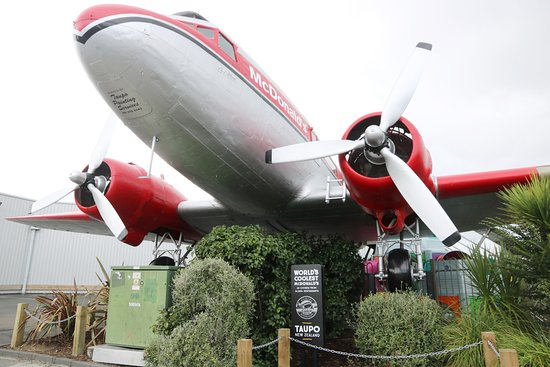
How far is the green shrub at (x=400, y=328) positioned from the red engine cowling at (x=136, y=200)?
18.6ft

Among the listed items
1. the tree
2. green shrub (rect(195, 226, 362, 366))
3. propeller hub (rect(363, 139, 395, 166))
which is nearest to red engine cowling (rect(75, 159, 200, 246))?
green shrub (rect(195, 226, 362, 366))

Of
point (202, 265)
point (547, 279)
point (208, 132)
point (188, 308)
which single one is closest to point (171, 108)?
point (208, 132)

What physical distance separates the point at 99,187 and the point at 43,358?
12.0 ft

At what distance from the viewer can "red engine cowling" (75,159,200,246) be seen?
897 centimetres

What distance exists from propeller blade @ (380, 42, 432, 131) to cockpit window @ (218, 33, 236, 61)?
3083 mm

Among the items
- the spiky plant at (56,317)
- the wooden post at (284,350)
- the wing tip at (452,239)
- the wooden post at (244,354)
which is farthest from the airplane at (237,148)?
the wooden post at (244,354)

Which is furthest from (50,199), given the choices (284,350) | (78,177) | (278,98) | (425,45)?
(425,45)

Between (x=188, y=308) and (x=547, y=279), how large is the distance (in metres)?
4.54

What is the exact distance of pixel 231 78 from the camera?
23.4 ft

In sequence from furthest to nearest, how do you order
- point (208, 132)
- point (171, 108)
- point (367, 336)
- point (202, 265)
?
point (208, 132) < point (171, 108) < point (367, 336) < point (202, 265)

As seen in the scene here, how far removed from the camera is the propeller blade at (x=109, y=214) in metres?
7.97

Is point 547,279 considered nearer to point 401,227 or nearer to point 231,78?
point 401,227

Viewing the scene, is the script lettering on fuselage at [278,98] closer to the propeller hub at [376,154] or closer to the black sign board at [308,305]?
the propeller hub at [376,154]

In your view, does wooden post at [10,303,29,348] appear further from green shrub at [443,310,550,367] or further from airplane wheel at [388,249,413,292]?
green shrub at [443,310,550,367]
